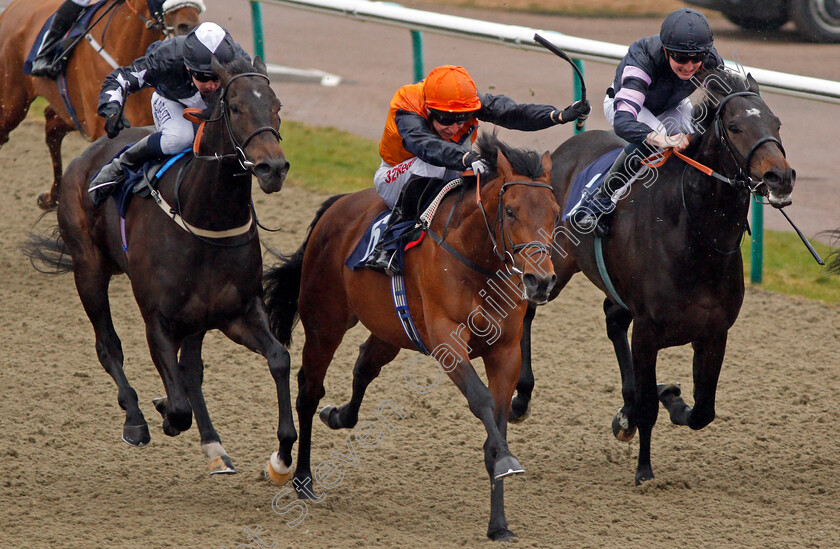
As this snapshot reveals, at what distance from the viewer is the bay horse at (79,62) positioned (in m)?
7.04

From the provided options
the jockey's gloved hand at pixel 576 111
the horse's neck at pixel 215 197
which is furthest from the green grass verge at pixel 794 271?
the horse's neck at pixel 215 197

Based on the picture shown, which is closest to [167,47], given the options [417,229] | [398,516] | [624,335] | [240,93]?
Result: [240,93]

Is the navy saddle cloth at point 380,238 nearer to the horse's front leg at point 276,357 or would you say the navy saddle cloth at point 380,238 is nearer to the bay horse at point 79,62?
the horse's front leg at point 276,357

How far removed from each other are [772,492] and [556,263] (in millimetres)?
1654

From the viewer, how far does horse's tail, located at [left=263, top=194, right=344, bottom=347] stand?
5.60 metres

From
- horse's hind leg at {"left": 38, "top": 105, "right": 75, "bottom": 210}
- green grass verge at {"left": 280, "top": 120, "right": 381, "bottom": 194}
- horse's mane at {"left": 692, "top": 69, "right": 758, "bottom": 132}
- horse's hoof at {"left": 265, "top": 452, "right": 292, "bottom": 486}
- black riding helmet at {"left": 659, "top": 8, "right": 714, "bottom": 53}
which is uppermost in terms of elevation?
black riding helmet at {"left": 659, "top": 8, "right": 714, "bottom": 53}

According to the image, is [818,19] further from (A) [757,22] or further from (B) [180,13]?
(B) [180,13]

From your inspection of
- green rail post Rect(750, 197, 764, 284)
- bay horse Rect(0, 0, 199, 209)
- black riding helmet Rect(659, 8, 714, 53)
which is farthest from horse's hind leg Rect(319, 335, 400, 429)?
green rail post Rect(750, 197, 764, 284)

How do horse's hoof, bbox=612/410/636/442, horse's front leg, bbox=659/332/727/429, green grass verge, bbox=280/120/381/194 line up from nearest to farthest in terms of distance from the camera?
horse's front leg, bbox=659/332/727/429
horse's hoof, bbox=612/410/636/442
green grass verge, bbox=280/120/381/194

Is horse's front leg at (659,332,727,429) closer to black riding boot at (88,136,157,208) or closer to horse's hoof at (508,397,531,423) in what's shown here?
horse's hoof at (508,397,531,423)

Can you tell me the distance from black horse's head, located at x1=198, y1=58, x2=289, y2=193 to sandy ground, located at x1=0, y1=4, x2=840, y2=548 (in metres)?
1.51

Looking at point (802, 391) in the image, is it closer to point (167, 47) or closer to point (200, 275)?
point (200, 275)

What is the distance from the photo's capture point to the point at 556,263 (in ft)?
19.9

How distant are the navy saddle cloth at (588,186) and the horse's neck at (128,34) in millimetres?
3004
